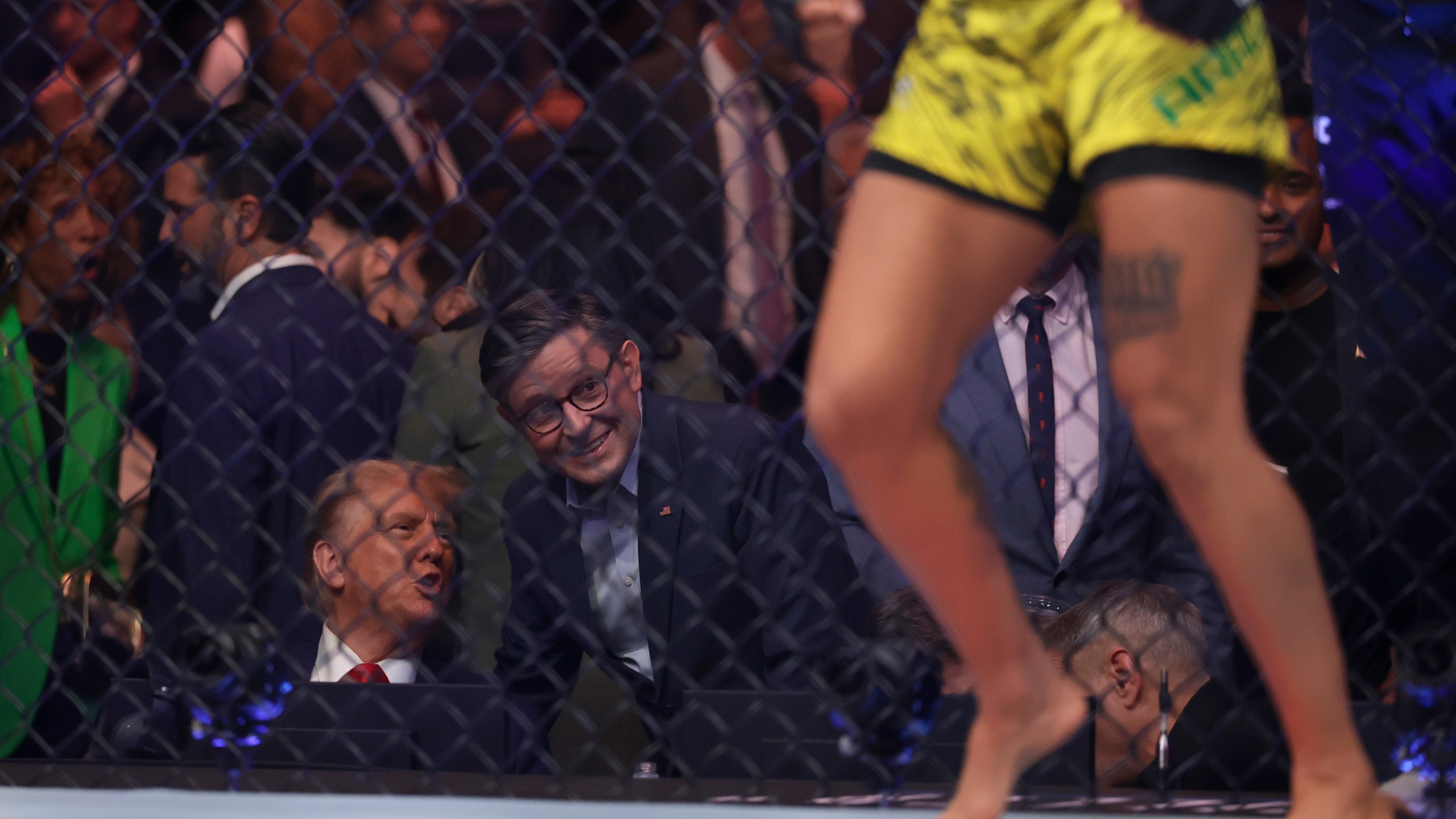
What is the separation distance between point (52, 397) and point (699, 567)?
1.02 meters

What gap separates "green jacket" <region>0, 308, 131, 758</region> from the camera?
1.92 metres

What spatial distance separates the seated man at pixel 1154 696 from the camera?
158 centimetres

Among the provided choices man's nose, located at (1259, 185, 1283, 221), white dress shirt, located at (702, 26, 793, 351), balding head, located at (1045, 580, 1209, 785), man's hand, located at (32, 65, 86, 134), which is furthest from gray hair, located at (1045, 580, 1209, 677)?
man's hand, located at (32, 65, 86, 134)

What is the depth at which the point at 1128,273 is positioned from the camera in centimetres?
110

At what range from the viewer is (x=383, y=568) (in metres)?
2.11

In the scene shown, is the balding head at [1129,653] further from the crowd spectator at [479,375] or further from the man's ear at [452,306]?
the man's ear at [452,306]

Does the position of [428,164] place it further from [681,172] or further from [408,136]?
[681,172]

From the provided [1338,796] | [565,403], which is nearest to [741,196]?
[565,403]

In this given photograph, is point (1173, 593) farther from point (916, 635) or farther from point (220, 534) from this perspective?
point (220, 534)

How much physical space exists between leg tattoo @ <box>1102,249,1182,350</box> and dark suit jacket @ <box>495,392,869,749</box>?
0.77 m

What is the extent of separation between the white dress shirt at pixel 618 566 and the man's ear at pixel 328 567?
352mm

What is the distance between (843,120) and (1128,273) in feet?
2.03

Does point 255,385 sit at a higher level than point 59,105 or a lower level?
lower

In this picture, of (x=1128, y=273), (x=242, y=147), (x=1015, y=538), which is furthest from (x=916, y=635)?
(x=242, y=147)
